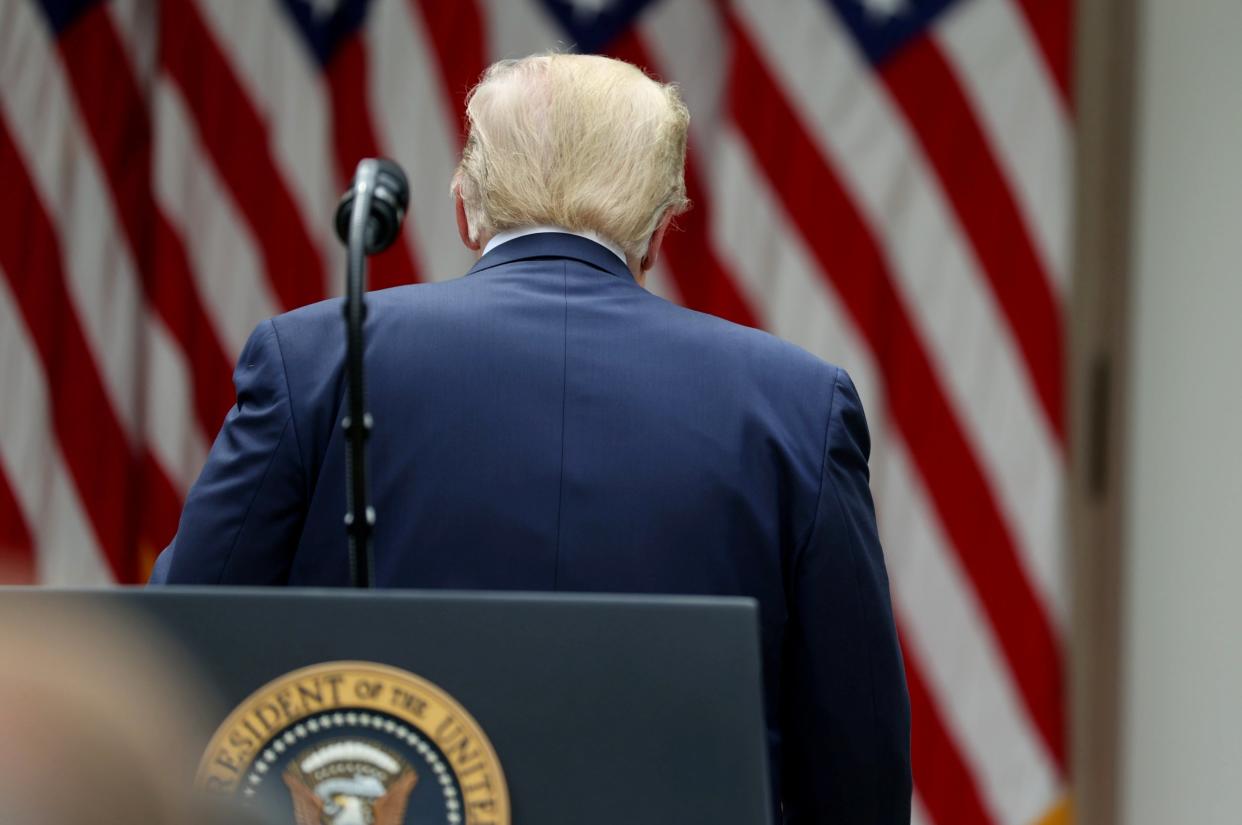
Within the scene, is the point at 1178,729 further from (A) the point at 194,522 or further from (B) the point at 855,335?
(A) the point at 194,522

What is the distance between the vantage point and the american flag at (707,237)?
2266mm

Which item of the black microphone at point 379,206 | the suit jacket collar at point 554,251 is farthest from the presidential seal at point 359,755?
the suit jacket collar at point 554,251

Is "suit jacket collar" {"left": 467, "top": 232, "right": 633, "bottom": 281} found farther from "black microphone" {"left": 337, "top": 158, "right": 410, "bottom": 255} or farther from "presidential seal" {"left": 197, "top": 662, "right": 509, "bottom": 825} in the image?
"presidential seal" {"left": 197, "top": 662, "right": 509, "bottom": 825}

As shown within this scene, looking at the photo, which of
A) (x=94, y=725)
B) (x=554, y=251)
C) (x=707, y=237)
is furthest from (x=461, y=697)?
(x=707, y=237)

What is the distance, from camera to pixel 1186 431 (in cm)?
A: 218

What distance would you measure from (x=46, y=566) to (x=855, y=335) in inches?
51.6

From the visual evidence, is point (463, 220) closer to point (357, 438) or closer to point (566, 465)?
point (566, 465)

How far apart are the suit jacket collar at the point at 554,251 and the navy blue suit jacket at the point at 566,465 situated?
0.8 inches

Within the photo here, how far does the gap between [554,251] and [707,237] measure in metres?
1.19

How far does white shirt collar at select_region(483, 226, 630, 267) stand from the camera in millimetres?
1185

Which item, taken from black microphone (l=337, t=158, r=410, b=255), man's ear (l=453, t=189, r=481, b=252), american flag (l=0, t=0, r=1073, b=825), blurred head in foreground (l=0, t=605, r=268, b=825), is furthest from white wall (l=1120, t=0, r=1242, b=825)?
blurred head in foreground (l=0, t=605, r=268, b=825)

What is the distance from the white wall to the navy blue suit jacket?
118cm

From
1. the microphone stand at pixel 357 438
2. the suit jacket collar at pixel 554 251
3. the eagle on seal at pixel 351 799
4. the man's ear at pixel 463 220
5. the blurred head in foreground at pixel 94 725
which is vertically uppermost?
the man's ear at pixel 463 220

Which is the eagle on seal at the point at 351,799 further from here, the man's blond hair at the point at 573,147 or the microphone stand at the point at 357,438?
the man's blond hair at the point at 573,147
